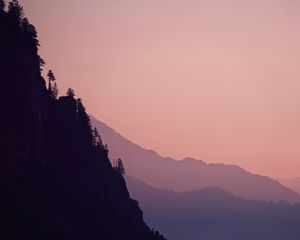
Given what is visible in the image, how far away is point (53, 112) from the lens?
116 m

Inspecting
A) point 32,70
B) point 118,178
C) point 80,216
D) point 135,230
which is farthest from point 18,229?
point 118,178

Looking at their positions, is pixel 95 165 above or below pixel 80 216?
above

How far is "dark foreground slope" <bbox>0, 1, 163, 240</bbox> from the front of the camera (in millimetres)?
81375

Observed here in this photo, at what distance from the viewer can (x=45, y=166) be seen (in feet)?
323

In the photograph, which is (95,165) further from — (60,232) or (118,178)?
(60,232)

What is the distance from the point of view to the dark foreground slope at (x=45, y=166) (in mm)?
81375

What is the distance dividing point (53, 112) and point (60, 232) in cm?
3848

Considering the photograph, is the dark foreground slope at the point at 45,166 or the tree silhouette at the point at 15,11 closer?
the dark foreground slope at the point at 45,166

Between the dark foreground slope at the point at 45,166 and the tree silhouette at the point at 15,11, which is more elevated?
the tree silhouette at the point at 15,11

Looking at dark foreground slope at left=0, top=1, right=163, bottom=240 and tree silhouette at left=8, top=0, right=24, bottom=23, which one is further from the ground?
tree silhouette at left=8, top=0, right=24, bottom=23

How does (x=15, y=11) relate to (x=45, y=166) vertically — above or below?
above

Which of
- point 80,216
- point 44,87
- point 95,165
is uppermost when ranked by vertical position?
point 44,87

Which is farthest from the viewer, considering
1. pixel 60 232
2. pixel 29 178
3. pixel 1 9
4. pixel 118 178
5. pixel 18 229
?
pixel 118 178

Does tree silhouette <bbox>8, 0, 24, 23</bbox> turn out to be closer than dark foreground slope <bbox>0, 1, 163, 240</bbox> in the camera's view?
No
